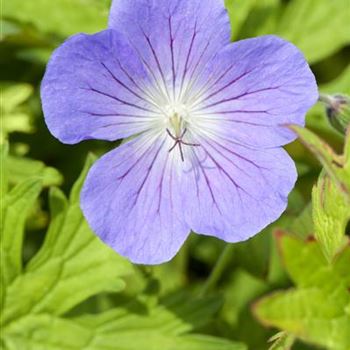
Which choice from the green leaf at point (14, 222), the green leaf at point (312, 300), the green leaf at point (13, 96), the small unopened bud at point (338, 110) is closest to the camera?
the green leaf at point (312, 300)

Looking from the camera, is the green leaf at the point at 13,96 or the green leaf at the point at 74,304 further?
the green leaf at the point at 13,96

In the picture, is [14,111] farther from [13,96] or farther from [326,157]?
[326,157]

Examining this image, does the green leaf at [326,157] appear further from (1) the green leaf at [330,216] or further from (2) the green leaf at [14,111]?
(2) the green leaf at [14,111]

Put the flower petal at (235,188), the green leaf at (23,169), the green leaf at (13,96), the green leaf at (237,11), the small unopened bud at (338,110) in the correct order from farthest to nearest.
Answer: the green leaf at (13,96) → the green leaf at (23,169) → the green leaf at (237,11) → the small unopened bud at (338,110) → the flower petal at (235,188)

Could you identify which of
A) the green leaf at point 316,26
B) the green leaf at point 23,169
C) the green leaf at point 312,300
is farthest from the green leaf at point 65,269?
the green leaf at point 316,26

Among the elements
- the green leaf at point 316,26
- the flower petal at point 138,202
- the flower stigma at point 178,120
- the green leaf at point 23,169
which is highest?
the green leaf at point 316,26

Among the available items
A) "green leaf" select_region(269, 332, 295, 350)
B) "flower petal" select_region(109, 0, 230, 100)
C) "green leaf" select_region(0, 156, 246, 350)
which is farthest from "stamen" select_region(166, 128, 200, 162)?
"green leaf" select_region(269, 332, 295, 350)

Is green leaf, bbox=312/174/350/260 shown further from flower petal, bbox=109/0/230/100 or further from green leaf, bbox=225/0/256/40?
green leaf, bbox=225/0/256/40
